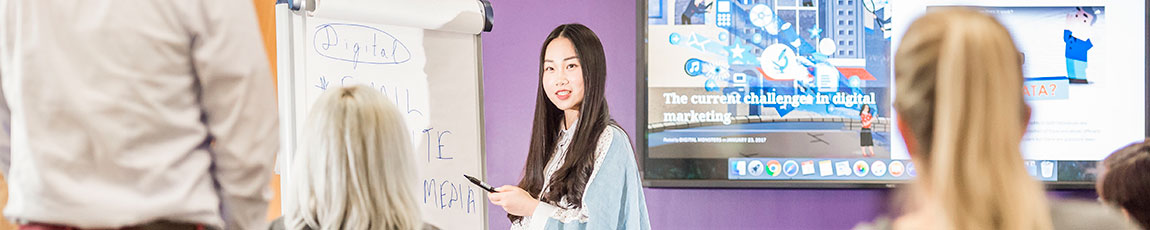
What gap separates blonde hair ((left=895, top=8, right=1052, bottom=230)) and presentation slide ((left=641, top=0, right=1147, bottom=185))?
224 cm

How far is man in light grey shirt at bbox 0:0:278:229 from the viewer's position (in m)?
1.27

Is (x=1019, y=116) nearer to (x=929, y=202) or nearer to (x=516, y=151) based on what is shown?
(x=929, y=202)

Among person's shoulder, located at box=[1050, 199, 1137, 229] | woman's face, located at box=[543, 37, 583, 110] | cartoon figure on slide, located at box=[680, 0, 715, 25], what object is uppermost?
cartoon figure on slide, located at box=[680, 0, 715, 25]

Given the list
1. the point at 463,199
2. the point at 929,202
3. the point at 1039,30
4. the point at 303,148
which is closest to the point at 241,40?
the point at 303,148

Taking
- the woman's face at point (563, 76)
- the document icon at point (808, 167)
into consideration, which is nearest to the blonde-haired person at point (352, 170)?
the woman's face at point (563, 76)

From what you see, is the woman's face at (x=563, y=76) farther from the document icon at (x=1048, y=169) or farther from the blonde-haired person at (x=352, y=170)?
the document icon at (x=1048, y=169)

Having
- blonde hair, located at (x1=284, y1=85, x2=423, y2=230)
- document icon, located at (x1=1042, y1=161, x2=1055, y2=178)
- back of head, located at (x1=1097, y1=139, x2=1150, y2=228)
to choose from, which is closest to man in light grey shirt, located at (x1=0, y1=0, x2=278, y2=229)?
blonde hair, located at (x1=284, y1=85, x2=423, y2=230)

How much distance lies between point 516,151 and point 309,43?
3.42 feet

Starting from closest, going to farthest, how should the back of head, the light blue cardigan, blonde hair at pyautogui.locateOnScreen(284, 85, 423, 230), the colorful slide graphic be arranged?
blonde hair at pyautogui.locateOnScreen(284, 85, 423, 230) < the back of head < the light blue cardigan < the colorful slide graphic

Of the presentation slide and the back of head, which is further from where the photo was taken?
the presentation slide

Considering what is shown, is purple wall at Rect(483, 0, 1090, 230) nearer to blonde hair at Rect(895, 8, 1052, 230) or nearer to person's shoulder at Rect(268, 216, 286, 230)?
person's shoulder at Rect(268, 216, 286, 230)

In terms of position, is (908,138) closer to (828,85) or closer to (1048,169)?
(828,85)

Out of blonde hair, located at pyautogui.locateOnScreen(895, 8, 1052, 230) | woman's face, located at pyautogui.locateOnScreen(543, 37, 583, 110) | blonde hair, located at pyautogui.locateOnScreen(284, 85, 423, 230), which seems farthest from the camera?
woman's face, located at pyautogui.locateOnScreen(543, 37, 583, 110)

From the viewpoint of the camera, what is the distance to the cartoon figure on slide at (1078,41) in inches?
120
